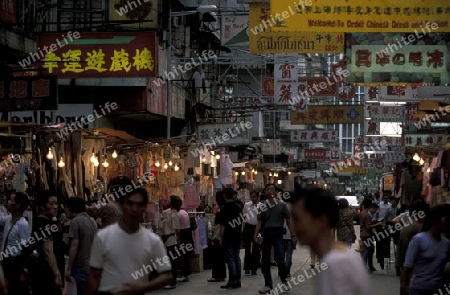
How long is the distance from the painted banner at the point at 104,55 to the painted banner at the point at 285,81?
30.9 feet

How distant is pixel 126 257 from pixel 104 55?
12.6 meters

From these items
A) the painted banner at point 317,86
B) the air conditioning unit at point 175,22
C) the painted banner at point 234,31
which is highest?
the air conditioning unit at point 175,22

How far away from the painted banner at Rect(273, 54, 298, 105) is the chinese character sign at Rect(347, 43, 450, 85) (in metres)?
9.49

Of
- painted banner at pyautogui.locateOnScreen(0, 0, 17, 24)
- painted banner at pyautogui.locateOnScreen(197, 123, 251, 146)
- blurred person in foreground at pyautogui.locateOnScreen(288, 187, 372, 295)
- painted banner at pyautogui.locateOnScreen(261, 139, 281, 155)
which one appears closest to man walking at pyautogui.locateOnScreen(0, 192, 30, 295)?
painted banner at pyautogui.locateOnScreen(0, 0, 17, 24)

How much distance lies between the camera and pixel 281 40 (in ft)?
65.1

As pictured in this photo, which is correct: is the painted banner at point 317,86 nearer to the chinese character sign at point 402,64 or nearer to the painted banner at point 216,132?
the painted banner at point 216,132

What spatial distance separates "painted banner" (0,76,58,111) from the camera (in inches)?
541

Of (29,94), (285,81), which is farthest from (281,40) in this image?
(285,81)

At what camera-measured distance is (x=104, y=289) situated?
657cm

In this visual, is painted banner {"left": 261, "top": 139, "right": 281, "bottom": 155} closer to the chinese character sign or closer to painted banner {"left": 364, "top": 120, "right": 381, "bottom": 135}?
painted banner {"left": 364, "top": 120, "right": 381, "bottom": 135}

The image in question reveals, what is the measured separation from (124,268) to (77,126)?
31.2ft

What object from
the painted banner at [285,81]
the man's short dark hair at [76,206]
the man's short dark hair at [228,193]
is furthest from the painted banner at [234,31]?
the man's short dark hair at [76,206]

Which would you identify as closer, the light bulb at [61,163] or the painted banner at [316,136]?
the light bulb at [61,163]

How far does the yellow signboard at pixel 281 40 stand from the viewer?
1784 centimetres
